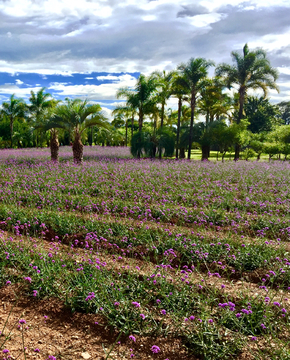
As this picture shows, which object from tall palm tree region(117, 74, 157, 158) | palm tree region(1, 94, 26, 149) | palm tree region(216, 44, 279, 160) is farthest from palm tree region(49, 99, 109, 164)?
palm tree region(1, 94, 26, 149)

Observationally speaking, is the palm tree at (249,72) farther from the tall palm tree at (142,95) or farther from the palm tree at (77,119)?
the palm tree at (77,119)

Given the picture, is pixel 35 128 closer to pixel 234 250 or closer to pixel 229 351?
pixel 234 250

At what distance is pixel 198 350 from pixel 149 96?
25.7 meters

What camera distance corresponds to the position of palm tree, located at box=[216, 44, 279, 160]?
84.5 ft

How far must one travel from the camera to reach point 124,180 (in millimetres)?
11000

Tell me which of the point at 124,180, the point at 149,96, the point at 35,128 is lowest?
the point at 124,180

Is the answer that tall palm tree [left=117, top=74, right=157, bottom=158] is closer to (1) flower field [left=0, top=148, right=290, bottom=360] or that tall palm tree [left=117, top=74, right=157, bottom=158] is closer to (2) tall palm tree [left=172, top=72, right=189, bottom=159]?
(2) tall palm tree [left=172, top=72, right=189, bottom=159]

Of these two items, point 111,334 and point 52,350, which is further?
point 111,334

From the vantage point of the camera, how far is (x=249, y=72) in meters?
26.2

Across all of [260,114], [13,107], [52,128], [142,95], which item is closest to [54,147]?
[52,128]

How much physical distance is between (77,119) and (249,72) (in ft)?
59.9

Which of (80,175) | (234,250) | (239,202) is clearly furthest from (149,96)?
(234,250)

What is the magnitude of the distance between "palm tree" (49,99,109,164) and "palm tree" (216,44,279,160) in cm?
1496

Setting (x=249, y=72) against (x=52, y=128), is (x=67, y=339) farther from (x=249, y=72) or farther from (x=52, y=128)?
(x=249, y=72)
